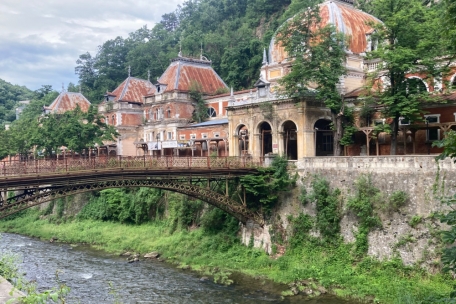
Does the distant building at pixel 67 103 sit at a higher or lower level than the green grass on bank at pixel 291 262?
higher

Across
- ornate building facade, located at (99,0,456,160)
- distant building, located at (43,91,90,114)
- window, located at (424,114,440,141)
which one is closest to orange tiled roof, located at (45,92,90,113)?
distant building, located at (43,91,90,114)

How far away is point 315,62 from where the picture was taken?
92.4 feet

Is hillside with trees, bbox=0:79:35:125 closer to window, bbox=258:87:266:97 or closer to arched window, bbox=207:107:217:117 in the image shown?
arched window, bbox=207:107:217:117

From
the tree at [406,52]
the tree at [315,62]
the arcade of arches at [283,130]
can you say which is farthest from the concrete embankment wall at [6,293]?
the tree at [315,62]

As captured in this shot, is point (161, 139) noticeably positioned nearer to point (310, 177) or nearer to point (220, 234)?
point (220, 234)

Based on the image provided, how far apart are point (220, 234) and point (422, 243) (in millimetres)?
13755

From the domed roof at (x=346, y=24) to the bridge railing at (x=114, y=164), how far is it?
433 inches

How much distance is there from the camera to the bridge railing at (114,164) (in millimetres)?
20719

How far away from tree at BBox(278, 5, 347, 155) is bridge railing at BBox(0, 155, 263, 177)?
557 cm

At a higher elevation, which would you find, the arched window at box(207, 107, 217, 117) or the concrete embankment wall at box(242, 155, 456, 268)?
the arched window at box(207, 107, 217, 117)

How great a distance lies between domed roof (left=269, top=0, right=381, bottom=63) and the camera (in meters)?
33.5

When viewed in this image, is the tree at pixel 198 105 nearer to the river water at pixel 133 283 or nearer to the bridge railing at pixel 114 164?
the bridge railing at pixel 114 164

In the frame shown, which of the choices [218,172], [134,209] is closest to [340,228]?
[218,172]

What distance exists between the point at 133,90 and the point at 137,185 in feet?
112
